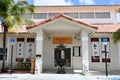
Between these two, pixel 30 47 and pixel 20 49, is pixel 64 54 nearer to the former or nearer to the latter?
pixel 30 47

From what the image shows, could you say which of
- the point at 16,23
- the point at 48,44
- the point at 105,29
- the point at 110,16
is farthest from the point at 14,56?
the point at 110,16

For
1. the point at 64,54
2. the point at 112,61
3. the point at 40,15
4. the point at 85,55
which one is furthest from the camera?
the point at 40,15

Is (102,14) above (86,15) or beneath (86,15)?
above

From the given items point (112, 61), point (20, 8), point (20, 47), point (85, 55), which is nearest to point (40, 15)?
point (20, 47)

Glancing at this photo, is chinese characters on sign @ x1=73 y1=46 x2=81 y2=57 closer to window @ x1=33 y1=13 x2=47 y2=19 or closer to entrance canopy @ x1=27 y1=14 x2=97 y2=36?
entrance canopy @ x1=27 y1=14 x2=97 y2=36

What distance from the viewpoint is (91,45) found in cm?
2408

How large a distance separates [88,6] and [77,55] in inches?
302

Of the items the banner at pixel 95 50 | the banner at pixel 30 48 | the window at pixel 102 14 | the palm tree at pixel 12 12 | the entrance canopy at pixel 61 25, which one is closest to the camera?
the palm tree at pixel 12 12

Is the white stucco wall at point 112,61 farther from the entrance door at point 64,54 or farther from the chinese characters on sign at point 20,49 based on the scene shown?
the chinese characters on sign at point 20,49

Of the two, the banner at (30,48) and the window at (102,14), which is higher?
the window at (102,14)

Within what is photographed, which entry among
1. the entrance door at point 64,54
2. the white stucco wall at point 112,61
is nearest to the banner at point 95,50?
the white stucco wall at point 112,61

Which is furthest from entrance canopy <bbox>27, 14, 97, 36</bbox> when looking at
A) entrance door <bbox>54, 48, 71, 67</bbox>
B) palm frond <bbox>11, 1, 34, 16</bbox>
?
entrance door <bbox>54, 48, 71, 67</bbox>

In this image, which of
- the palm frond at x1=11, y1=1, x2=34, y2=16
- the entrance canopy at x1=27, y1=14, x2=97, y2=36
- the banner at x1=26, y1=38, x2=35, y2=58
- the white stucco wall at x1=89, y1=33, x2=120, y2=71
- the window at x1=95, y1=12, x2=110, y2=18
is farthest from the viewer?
the window at x1=95, y1=12, x2=110, y2=18

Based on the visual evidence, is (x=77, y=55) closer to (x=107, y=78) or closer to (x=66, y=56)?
(x=66, y=56)
